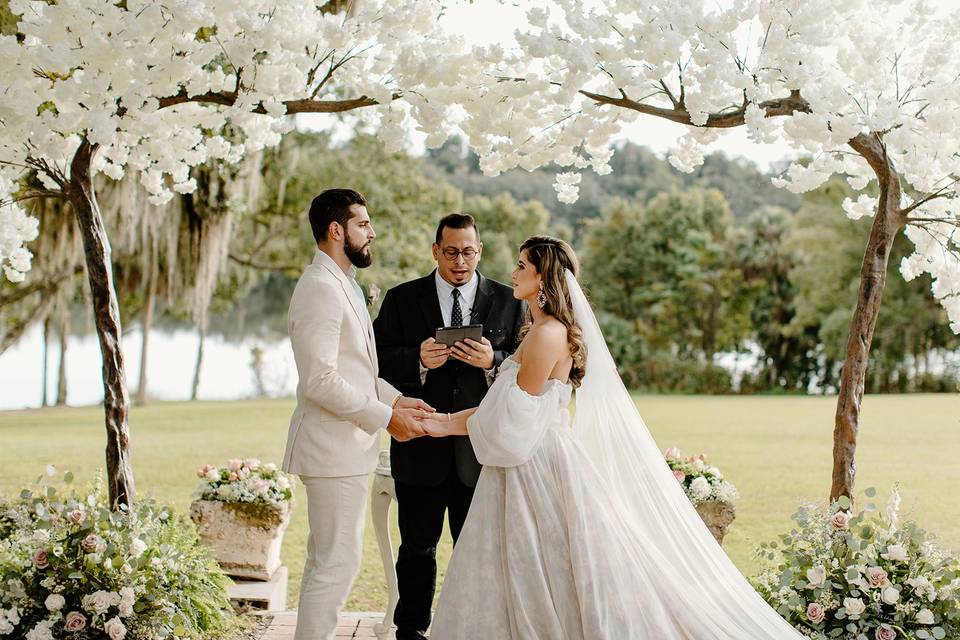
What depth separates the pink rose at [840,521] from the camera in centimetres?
418

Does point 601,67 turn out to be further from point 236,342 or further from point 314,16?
point 236,342

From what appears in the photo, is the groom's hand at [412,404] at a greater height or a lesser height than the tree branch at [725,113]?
lesser

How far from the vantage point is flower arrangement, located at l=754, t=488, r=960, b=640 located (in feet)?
12.7

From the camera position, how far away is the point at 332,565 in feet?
11.9

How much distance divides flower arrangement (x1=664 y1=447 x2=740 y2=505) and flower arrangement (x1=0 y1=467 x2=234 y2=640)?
259 centimetres

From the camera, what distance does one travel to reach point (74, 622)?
3.97 m

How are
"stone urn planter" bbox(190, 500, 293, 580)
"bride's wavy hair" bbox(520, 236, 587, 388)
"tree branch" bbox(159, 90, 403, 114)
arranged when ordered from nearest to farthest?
"bride's wavy hair" bbox(520, 236, 587, 388)
"tree branch" bbox(159, 90, 403, 114)
"stone urn planter" bbox(190, 500, 293, 580)

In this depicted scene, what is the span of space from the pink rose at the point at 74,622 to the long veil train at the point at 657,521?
2.20 m

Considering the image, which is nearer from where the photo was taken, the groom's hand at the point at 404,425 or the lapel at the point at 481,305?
the groom's hand at the point at 404,425

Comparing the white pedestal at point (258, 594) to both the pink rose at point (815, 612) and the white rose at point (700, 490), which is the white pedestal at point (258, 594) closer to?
the white rose at point (700, 490)

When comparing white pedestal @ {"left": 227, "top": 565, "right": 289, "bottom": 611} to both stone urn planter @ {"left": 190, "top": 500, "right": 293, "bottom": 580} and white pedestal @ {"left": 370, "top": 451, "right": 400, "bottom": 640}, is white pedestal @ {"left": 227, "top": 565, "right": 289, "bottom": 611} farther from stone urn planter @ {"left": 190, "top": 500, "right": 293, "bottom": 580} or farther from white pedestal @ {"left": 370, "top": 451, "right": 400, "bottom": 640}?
white pedestal @ {"left": 370, "top": 451, "right": 400, "bottom": 640}

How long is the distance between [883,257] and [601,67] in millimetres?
1659

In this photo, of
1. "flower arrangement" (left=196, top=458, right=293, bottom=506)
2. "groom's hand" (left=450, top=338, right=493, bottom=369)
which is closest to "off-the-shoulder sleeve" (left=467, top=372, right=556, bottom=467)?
"groom's hand" (left=450, top=338, right=493, bottom=369)

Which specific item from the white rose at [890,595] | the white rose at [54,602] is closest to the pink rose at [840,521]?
the white rose at [890,595]
